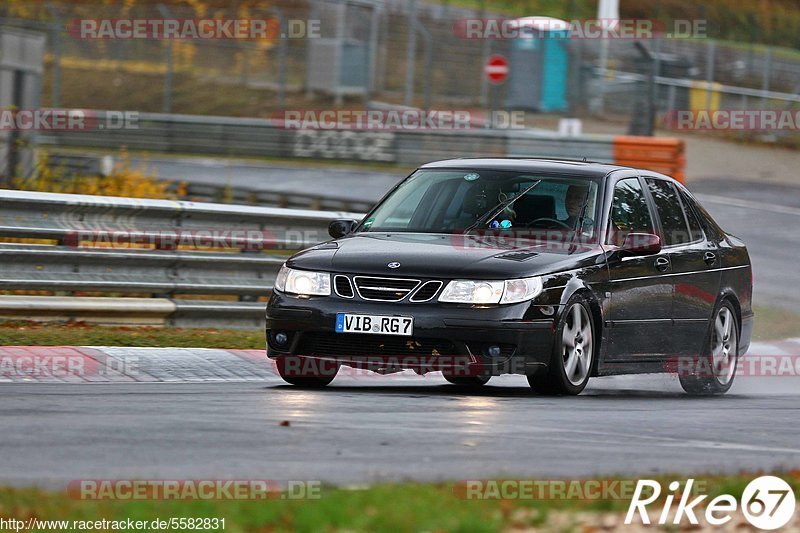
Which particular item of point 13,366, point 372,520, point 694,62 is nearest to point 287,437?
point 372,520

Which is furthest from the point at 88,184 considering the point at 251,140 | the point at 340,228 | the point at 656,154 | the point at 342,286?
the point at 251,140

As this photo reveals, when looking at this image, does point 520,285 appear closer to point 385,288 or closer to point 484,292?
point 484,292

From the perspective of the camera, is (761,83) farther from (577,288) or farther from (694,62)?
(577,288)

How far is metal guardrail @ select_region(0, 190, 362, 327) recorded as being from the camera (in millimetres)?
12188

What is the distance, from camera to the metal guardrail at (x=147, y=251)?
40.0 feet

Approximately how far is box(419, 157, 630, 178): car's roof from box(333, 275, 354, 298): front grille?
1633 mm

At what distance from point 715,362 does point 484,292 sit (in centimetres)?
291

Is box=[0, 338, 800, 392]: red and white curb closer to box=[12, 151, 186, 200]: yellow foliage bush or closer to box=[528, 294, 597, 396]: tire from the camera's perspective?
box=[528, 294, 597, 396]: tire

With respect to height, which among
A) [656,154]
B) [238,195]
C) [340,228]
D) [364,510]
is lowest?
[238,195]

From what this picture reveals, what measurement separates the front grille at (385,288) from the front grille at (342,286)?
6 cm

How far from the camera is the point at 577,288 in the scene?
9586mm

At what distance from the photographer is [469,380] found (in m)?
11.0

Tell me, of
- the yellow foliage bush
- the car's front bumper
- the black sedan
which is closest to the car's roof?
the black sedan

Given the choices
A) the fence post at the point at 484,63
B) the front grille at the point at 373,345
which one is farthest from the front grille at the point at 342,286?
the fence post at the point at 484,63
